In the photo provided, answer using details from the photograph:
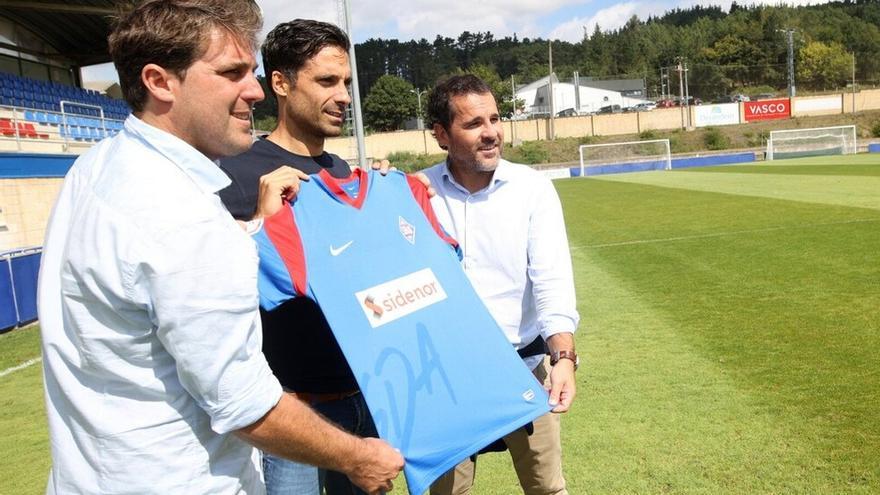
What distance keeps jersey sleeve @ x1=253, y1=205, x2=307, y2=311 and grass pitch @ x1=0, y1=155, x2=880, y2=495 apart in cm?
241

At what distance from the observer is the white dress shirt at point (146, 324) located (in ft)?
4.42

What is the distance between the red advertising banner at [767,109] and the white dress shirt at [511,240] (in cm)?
7325

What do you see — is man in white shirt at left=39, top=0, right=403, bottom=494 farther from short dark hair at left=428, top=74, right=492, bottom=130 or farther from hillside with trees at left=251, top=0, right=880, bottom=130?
hillside with trees at left=251, top=0, right=880, bottom=130

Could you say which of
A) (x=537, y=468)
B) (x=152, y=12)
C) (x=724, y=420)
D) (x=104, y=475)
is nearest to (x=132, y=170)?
(x=152, y=12)

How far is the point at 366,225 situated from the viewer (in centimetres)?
221

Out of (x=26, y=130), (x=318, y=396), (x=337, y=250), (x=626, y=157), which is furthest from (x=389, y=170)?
(x=626, y=157)

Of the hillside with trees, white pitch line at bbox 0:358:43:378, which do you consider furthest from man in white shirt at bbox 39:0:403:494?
the hillside with trees

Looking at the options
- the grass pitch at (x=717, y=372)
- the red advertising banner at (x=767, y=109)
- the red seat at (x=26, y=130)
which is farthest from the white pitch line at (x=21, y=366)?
the red advertising banner at (x=767, y=109)

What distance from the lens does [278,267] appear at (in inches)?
77.4

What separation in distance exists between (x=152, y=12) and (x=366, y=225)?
3.04ft

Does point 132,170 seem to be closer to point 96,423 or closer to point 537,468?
point 96,423

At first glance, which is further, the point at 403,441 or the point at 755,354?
the point at 755,354

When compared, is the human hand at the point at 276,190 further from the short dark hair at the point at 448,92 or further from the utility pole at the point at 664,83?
the utility pole at the point at 664,83

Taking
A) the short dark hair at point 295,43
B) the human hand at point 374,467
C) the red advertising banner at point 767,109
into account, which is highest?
the red advertising banner at point 767,109
